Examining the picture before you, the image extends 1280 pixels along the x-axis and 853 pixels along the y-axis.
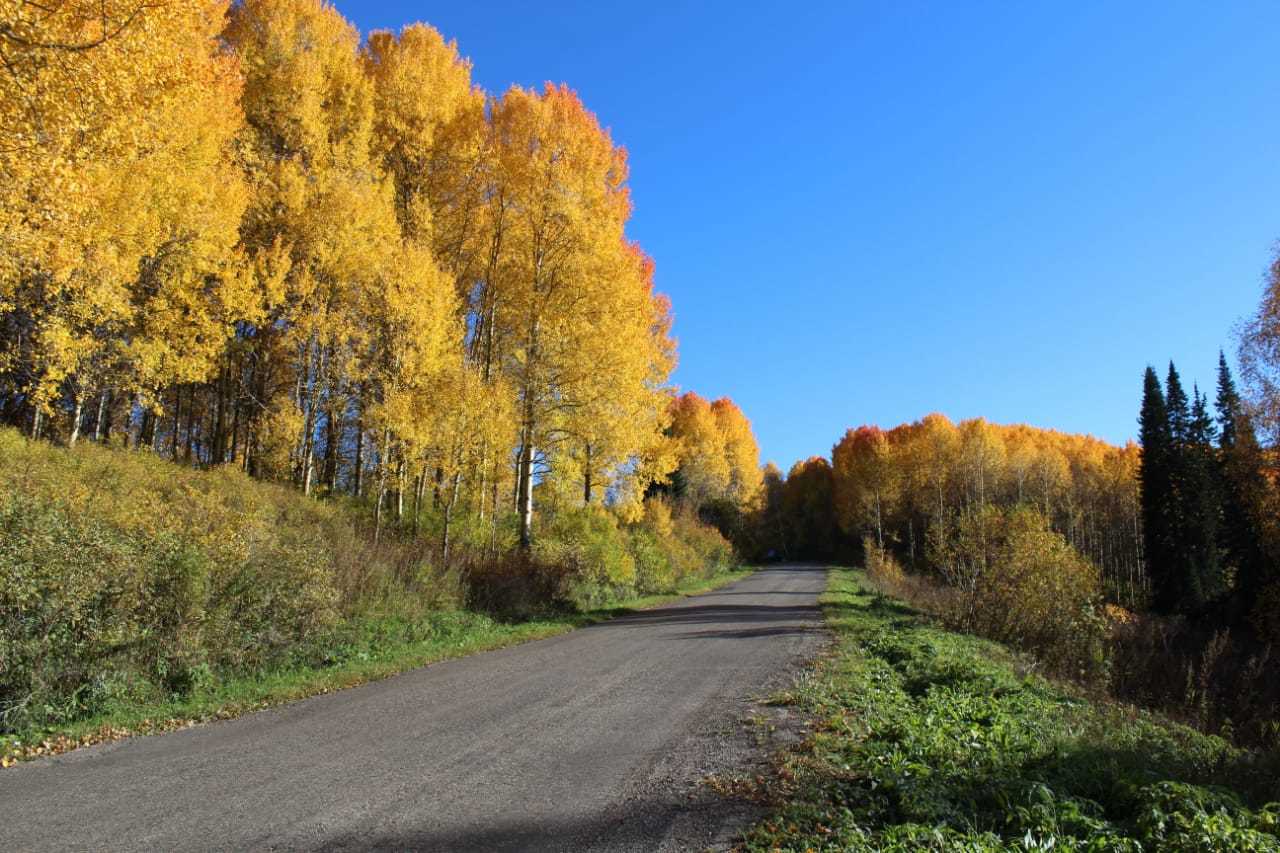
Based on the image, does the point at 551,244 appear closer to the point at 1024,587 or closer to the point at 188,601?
the point at 188,601

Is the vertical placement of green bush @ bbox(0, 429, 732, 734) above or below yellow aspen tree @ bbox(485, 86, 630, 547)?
below

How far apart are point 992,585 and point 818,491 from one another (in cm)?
7287

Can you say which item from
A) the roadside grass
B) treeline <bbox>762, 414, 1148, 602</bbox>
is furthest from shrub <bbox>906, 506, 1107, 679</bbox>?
treeline <bbox>762, 414, 1148, 602</bbox>

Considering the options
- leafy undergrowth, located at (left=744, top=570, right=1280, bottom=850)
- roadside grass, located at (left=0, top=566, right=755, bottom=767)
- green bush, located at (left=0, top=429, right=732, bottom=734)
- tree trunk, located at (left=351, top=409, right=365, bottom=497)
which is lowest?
roadside grass, located at (left=0, top=566, right=755, bottom=767)

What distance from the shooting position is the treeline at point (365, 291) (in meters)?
15.3

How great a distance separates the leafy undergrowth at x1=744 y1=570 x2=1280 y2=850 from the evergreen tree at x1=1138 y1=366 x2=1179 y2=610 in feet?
143

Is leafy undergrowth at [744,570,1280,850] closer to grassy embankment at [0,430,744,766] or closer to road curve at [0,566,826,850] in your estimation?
road curve at [0,566,826,850]

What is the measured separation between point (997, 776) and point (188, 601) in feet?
29.5

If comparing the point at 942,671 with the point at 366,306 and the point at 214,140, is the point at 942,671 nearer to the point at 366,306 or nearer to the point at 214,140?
the point at 366,306

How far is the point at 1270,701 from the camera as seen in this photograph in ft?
48.3

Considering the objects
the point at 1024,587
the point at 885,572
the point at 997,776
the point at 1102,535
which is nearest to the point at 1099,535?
the point at 1102,535

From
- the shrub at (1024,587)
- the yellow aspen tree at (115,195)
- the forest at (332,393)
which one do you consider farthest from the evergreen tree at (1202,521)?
the yellow aspen tree at (115,195)

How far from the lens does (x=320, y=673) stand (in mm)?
9719

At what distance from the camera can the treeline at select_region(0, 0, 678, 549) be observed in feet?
50.2
